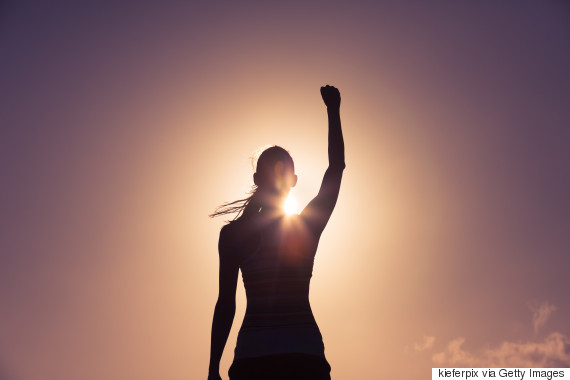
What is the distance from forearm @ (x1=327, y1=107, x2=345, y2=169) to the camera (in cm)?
382

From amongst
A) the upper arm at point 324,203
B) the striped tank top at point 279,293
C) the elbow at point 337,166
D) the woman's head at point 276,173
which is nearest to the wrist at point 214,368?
the striped tank top at point 279,293

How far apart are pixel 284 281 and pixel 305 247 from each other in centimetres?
25

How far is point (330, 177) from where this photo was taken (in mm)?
3734

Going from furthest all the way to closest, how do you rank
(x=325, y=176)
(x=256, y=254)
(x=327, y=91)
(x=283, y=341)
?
(x=327, y=91)
(x=325, y=176)
(x=256, y=254)
(x=283, y=341)

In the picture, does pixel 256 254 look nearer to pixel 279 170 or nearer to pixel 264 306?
pixel 264 306

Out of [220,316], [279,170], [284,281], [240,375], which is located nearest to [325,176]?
[279,170]

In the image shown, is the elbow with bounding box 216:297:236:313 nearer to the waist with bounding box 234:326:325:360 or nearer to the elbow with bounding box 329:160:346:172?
the waist with bounding box 234:326:325:360

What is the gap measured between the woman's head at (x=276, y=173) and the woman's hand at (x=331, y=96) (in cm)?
60

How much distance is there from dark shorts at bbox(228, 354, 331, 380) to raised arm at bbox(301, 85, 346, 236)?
0.76 metres

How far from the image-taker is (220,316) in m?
3.43

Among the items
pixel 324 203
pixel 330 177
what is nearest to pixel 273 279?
pixel 324 203

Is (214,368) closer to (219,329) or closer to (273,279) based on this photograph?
(219,329)

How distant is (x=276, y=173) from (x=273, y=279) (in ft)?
2.26

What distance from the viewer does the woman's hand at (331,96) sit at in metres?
4.04
